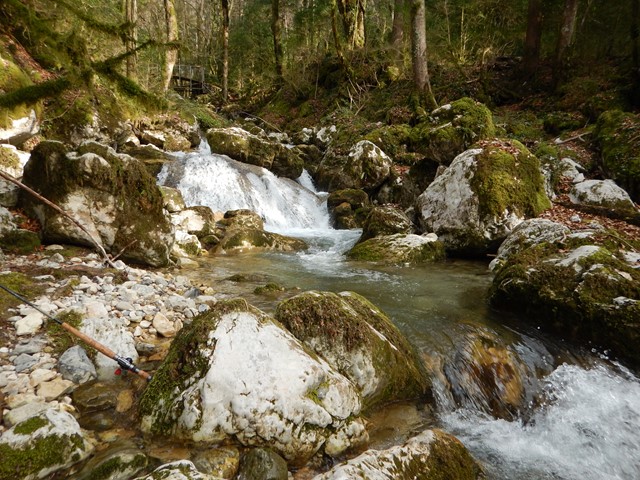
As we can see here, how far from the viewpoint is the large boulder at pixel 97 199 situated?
5.57 metres

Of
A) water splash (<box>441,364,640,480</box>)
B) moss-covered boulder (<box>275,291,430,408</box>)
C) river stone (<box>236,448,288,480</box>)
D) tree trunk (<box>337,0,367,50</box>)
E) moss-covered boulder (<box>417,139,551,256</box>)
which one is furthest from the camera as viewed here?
tree trunk (<box>337,0,367,50</box>)

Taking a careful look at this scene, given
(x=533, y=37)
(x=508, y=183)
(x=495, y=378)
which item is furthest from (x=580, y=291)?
(x=533, y=37)

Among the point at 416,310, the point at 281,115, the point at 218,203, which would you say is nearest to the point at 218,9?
the point at 281,115

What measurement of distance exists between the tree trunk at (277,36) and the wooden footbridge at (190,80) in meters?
5.95

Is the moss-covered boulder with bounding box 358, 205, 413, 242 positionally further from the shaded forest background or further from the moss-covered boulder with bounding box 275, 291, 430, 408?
the shaded forest background

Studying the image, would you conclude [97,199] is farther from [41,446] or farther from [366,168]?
[366,168]

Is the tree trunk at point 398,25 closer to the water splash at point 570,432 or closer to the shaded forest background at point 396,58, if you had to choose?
the shaded forest background at point 396,58

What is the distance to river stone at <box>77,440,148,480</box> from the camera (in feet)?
6.97

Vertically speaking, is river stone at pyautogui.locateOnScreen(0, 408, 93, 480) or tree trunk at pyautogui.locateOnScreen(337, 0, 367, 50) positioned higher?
tree trunk at pyautogui.locateOnScreen(337, 0, 367, 50)

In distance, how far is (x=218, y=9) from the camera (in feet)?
94.3

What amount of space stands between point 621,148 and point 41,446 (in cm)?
1226

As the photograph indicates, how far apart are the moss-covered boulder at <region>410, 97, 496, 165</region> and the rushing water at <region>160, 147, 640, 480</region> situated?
4.61 m

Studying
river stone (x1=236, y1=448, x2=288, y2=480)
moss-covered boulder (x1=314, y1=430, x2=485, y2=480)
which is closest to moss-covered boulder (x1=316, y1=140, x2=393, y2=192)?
moss-covered boulder (x1=314, y1=430, x2=485, y2=480)

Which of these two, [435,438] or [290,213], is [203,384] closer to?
[435,438]
